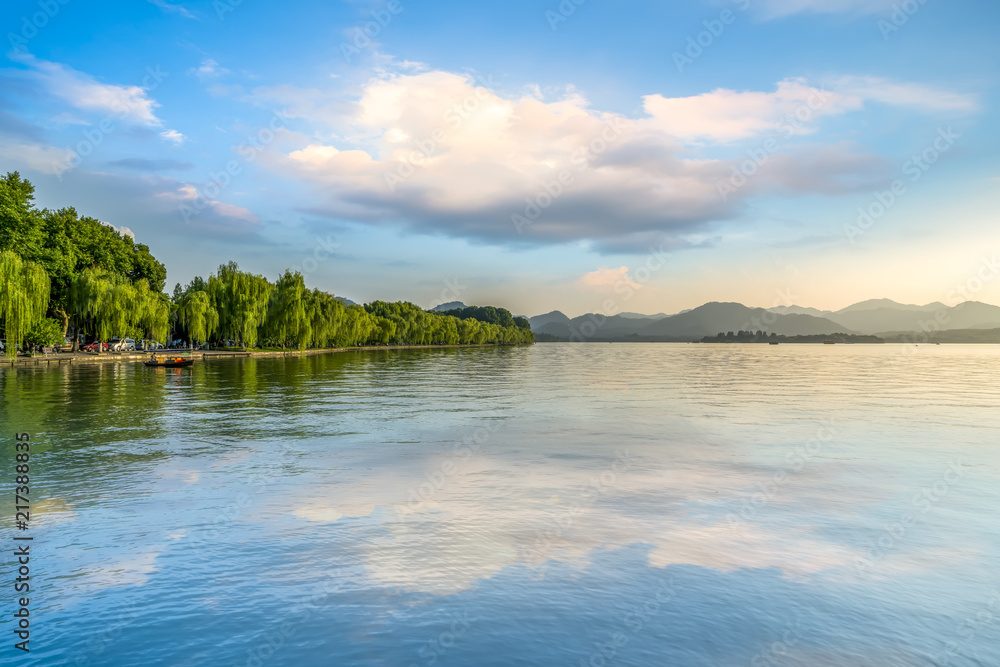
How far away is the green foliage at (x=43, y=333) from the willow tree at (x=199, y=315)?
728 inches

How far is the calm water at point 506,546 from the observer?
26.3 feet

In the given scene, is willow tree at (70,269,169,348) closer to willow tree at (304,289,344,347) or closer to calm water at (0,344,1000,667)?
willow tree at (304,289,344,347)

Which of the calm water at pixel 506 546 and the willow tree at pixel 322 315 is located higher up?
the willow tree at pixel 322 315

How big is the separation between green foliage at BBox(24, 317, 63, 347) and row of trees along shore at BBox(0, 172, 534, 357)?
13cm

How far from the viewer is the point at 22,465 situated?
55.9ft

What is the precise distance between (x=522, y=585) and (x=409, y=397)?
1216 inches

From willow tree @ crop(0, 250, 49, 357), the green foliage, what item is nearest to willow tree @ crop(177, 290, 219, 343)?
the green foliage

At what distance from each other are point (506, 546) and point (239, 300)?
304ft

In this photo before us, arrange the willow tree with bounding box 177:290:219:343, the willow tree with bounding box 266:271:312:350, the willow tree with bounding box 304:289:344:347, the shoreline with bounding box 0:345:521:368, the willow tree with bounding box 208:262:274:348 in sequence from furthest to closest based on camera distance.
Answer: the willow tree with bounding box 304:289:344:347
the willow tree with bounding box 266:271:312:350
the willow tree with bounding box 208:262:274:348
the willow tree with bounding box 177:290:219:343
the shoreline with bounding box 0:345:521:368

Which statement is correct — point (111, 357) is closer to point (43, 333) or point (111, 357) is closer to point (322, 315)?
point (43, 333)

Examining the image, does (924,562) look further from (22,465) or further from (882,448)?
(22,465)

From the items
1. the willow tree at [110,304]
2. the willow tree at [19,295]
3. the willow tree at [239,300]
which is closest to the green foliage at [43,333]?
the willow tree at [19,295]

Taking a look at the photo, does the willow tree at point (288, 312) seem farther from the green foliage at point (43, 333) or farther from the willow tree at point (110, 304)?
the green foliage at point (43, 333)

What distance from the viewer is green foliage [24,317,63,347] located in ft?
220
